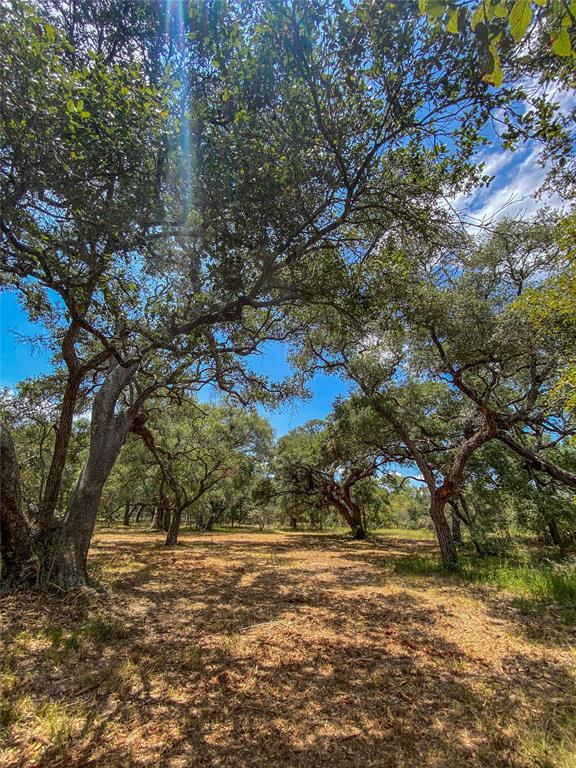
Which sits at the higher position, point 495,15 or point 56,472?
point 495,15

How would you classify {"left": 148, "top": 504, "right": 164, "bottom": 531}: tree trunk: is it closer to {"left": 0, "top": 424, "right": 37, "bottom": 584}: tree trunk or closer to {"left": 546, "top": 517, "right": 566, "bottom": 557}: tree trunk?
{"left": 0, "top": 424, "right": 37, "bottom": 584}: tree trunk

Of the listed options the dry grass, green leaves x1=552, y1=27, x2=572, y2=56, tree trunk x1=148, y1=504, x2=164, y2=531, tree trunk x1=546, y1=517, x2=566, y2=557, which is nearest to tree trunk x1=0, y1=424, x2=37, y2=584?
Result: the dry grass

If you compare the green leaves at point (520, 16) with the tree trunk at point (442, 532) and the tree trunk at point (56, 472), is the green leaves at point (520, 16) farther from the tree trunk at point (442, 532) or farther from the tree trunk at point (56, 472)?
the tree trunk at point (442, 532)

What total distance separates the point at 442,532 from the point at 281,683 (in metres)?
7.15

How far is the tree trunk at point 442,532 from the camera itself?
8.42m

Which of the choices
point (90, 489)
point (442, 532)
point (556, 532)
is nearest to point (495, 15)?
point (90, 489)

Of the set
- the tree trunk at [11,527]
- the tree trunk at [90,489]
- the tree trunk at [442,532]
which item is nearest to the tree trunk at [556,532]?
the tree trunk at [442,532]

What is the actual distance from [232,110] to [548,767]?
19.6ft

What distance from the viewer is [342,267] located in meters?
5.18

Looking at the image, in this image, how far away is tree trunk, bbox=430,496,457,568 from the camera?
8.42 m

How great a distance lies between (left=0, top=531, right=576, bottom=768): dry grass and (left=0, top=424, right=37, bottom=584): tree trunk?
470 mm

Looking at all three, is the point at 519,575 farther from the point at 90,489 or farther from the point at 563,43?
the point at 90,489

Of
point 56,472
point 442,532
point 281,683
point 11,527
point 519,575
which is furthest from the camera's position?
point 442,532

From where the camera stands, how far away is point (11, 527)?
503cm
